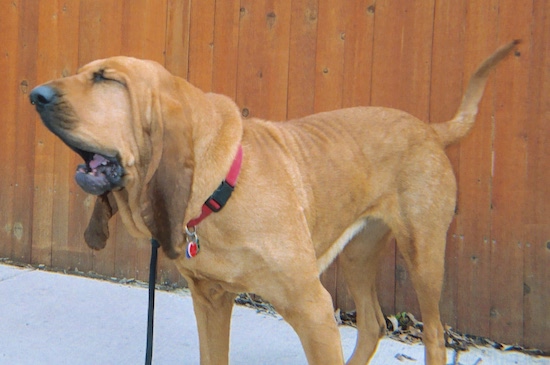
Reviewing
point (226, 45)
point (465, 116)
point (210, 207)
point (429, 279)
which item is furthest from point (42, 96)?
point (226, 45)

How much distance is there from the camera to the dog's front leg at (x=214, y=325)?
3.18m

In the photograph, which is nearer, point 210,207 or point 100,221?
point 210,207

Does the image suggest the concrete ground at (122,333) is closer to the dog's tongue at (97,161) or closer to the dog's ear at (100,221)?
the dog's ear at (100,221)

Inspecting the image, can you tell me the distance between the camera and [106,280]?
17.6ft

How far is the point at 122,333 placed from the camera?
4332 millimetres

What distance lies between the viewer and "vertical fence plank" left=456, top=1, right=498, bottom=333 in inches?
169

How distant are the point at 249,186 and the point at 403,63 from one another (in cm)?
216

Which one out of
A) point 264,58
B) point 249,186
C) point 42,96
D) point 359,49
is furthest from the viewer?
point 264,58

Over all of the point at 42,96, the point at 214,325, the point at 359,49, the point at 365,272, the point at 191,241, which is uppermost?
the point at 359,49

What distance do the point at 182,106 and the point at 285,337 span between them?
7.37 feet

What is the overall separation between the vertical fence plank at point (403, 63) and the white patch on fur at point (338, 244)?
3.13 ft

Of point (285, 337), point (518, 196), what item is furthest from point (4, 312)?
point (518, 196)

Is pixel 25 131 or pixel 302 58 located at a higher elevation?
pixel 302 58

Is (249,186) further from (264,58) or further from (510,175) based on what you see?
(264,58)
